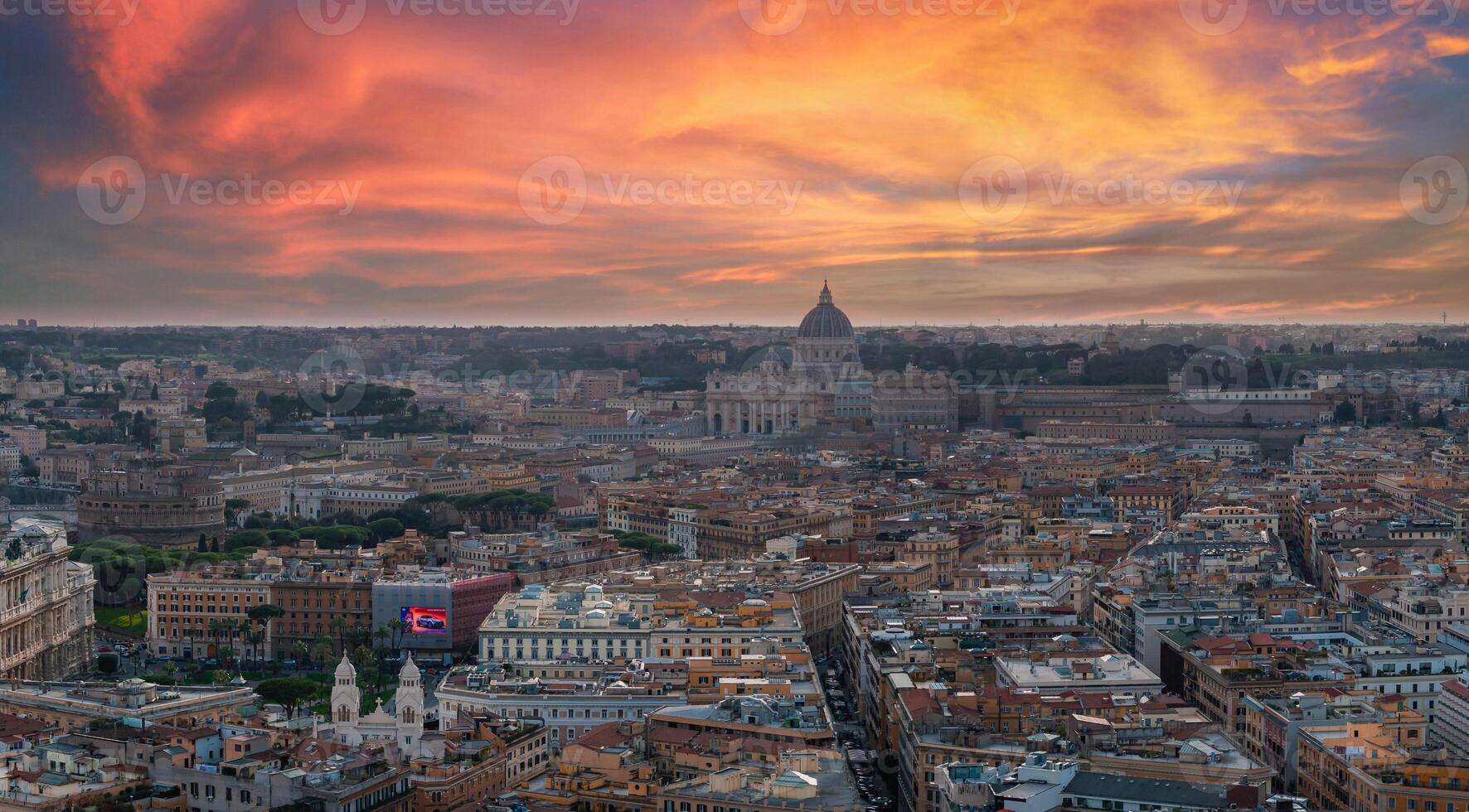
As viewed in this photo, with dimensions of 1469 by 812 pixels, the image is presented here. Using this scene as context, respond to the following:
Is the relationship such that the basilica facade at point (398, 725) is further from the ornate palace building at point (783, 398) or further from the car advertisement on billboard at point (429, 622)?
the ornate palace building at point (783, 398)

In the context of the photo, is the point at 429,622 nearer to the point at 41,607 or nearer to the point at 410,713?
the point at 41,607

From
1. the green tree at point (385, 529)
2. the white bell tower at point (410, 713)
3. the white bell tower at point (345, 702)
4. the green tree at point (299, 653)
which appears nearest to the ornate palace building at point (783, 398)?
the green tree at point (385, 529)

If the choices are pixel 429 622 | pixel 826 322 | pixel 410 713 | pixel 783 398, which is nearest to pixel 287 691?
pixel 429 622

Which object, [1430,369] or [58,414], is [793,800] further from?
[1430,369]

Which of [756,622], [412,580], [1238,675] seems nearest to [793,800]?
[1238,675]

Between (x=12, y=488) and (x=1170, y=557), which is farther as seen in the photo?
(x=12, y=488)
